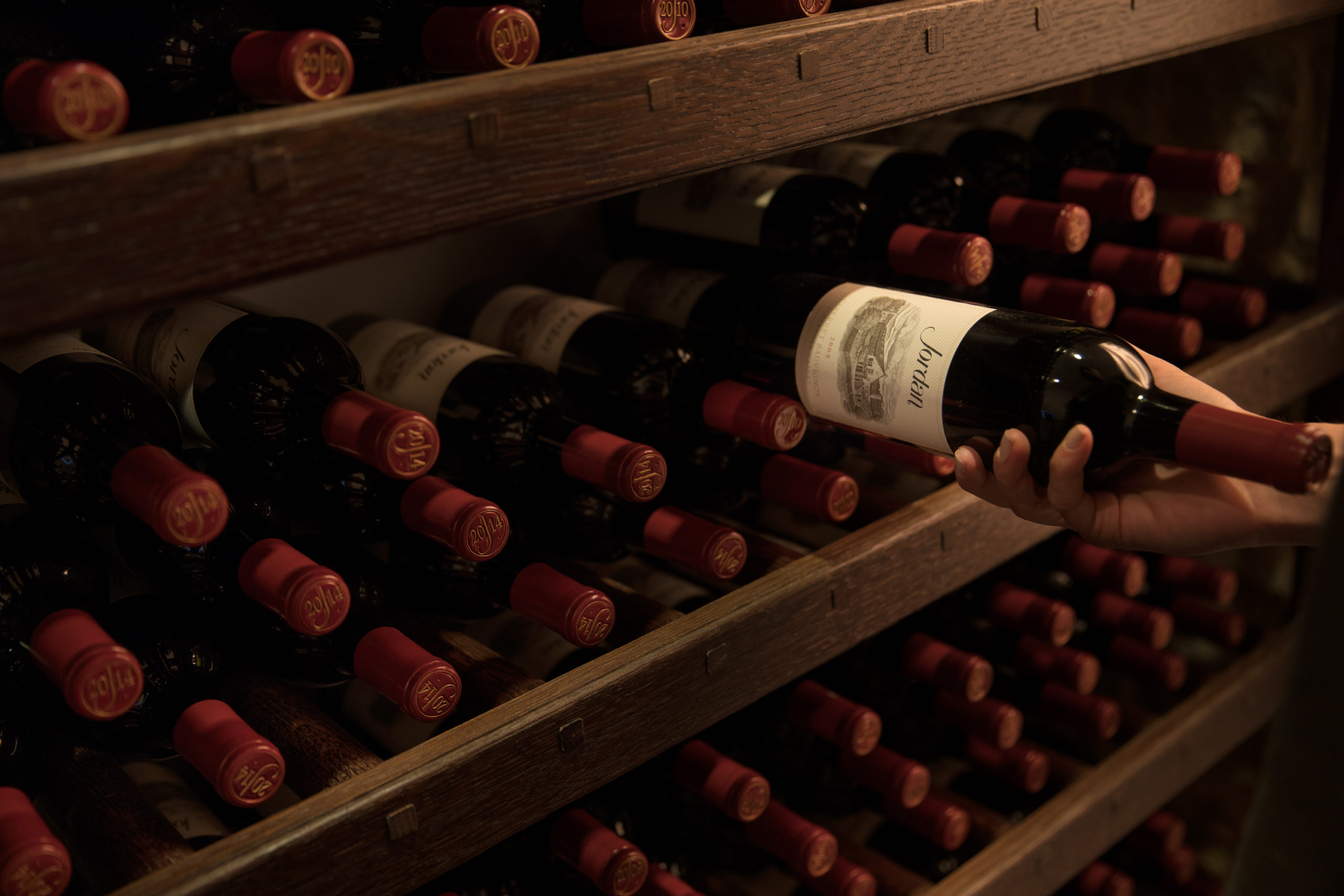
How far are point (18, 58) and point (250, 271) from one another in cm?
22

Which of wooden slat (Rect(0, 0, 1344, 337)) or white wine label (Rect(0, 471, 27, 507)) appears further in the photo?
white wine label (Rect(0, 471, 27, 507))

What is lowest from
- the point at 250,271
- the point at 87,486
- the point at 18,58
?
the point at 87,486

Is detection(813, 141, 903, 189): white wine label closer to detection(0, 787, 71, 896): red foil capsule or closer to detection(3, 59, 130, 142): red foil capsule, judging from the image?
detection(3, 59, 130, 142): red foil capsule

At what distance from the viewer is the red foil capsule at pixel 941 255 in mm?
765

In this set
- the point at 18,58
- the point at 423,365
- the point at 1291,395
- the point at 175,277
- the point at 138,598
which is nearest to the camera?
the point at 175,277

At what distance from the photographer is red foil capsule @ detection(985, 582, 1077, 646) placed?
3.31 feet

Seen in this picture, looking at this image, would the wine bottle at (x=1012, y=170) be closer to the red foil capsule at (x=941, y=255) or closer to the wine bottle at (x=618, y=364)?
the red foil capsule at (x=941, y=255)

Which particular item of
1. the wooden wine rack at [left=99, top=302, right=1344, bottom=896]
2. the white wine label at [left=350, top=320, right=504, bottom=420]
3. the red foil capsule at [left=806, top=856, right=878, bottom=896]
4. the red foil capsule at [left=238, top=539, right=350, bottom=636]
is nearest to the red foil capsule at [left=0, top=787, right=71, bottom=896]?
the wooden wine rack at [left=99, top=302, right=1344, bottom=896]

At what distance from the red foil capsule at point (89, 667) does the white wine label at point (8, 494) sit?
5.1 inches

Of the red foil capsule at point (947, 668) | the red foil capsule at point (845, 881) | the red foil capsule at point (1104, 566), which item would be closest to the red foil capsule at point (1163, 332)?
the red foil capsule at point (1104, 566)

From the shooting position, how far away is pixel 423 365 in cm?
77

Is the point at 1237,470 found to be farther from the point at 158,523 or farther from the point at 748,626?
the point at 158,523

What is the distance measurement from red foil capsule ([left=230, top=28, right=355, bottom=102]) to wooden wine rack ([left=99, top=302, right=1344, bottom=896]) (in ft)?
1.15

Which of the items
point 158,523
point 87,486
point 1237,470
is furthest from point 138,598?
point 1237,470
